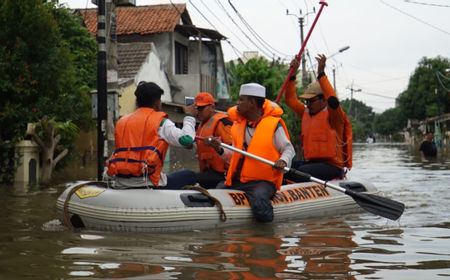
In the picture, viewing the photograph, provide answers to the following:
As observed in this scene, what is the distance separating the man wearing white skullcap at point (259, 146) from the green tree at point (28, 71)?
6.46m

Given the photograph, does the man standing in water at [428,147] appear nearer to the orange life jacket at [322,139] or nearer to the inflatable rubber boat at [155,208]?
the orange life jacket at [322,139]

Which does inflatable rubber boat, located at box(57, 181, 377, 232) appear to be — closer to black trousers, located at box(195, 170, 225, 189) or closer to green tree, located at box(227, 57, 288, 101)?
black trousers, located at box(195, 170, 225, 189)

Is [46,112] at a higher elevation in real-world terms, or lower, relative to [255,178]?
higher

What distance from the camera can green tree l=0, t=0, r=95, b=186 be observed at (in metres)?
12.3

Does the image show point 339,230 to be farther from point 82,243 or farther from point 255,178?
point 82,243

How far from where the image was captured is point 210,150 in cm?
797

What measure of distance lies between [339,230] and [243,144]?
59.3 inches

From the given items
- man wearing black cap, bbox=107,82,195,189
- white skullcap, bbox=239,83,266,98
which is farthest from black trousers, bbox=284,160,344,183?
man wearing black cap, bbox=107,82,195,189

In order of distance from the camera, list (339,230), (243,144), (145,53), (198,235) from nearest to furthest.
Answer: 1. (198,235)
2. (339,230)
3. (243,144)
4. (145,53)

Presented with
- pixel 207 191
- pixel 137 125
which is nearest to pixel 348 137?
pixel 207 191

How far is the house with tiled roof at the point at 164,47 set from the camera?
2303 cm

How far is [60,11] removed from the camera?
15.3 meters

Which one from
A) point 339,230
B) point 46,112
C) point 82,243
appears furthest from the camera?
point 46,112

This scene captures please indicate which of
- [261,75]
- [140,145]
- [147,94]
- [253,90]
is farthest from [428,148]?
[140,145]
